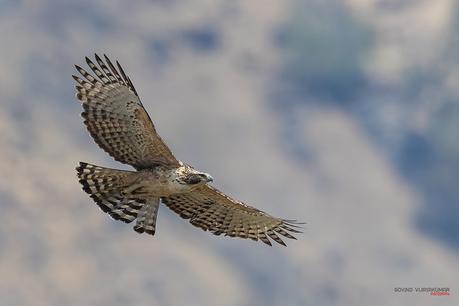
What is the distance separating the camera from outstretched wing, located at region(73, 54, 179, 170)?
28.3 m

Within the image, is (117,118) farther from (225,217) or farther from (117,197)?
(225,217)

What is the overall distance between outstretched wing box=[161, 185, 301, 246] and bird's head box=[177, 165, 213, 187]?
123 cm

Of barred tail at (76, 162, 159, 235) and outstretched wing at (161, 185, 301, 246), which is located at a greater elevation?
outstretched wing at (161, 185, 301, 246)

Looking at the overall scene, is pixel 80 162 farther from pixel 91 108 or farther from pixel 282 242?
pixel 282 242

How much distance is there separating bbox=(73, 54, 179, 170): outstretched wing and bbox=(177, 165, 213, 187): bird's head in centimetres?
45

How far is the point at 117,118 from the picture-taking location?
2858 centimetres

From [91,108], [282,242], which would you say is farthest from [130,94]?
[282,242]

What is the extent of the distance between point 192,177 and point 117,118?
260cm

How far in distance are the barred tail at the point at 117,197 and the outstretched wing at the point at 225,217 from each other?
118 centimetres

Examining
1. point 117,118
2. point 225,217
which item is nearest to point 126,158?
point 117,118

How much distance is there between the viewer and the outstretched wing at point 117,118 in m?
28.3

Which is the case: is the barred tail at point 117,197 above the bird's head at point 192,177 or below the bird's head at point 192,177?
below

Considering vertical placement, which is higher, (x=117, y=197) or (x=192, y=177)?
(x=192, y=177)

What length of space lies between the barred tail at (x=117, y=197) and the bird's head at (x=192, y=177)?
3.71ft
